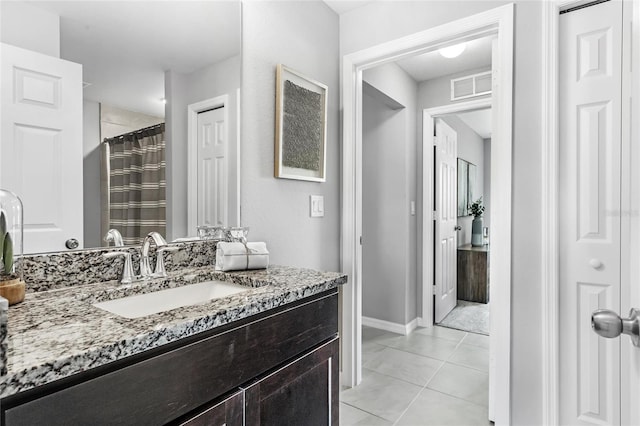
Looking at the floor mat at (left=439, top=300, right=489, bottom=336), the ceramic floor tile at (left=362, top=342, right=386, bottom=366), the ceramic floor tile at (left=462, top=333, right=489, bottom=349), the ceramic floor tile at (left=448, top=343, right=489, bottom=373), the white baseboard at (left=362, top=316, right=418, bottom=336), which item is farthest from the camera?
the floor mat at (left=439, top=300, right=489, bottom=336)

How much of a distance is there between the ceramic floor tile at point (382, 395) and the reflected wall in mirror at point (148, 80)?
136 cm

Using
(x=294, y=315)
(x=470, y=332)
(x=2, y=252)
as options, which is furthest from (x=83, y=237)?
(x=470, y=332)

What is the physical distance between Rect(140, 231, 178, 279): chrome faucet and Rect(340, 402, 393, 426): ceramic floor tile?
1.32m

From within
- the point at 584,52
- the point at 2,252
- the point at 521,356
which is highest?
the point at 584,52

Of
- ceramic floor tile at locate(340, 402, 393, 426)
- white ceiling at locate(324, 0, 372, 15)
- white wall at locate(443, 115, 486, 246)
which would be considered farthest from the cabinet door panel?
white wall at locate(443, 115, 486, 246)

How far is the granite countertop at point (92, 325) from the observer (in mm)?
581

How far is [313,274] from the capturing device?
1.37 metres

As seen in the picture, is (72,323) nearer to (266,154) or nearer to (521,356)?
(266,154)

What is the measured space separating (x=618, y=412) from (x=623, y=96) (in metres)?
1.42

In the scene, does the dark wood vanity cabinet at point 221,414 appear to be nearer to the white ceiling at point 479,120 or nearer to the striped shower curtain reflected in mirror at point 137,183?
the striped shower curtain reflected in mirror at point 137,183

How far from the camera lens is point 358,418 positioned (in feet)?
6.33

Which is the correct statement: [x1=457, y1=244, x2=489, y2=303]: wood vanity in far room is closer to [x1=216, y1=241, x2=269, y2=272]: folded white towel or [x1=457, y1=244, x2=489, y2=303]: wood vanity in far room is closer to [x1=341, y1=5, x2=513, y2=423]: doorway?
[x1=341, y1=5, x2=513, y2=423]: doorway

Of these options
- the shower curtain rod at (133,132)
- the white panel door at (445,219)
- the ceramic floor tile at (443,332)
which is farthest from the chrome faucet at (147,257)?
the white panel door at (445,219)

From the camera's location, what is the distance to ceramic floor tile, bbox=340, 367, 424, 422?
Answer: 2.01 meters
